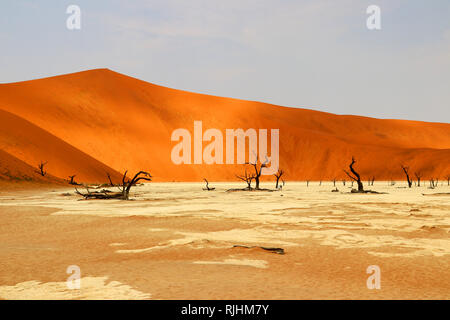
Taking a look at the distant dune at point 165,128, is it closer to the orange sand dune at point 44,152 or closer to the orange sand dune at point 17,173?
the orange sand dune at point 44,152

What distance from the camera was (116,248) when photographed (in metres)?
8.55

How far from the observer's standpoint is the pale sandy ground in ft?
17.3

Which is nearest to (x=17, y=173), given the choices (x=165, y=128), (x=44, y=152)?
(x=44, y=152)

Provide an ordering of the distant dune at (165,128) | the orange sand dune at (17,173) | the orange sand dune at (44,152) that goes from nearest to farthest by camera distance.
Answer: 1. the orange sand dune at (17,173)
2. the orange sand dune at (44,152)
3. the distant dune at (165,128)

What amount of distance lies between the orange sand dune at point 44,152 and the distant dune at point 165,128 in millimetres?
2050

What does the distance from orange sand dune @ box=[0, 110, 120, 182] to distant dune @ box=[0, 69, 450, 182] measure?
2050 millimetres

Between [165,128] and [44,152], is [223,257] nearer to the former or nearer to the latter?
[44,152]

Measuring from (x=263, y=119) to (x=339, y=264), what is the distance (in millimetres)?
102396

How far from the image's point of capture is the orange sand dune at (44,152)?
47094mm

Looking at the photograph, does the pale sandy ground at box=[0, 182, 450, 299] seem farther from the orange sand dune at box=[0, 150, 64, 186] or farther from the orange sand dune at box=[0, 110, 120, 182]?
the orange sand dune at box=[0, 110, 120, 182]

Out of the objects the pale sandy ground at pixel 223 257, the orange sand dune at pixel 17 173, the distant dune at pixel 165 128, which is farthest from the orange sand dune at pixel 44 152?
the pale sandy ground at pixel 223 257

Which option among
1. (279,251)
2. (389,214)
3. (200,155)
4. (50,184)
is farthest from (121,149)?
(279,251)

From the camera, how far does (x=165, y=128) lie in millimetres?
95438
